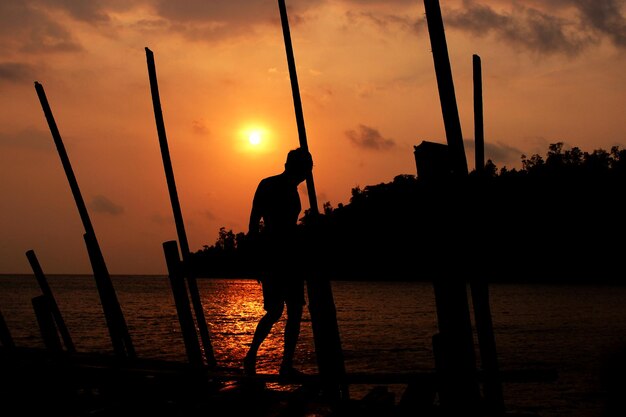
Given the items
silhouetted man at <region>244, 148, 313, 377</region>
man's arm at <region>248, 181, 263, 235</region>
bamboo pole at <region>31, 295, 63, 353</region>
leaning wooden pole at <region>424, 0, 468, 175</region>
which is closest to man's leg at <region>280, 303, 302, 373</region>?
silhouetted man at <region>244, 148, 313, 377</region>

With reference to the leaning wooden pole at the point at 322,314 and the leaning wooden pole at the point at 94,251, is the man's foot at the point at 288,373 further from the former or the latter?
the leaning wooden pole at the point at 94,251

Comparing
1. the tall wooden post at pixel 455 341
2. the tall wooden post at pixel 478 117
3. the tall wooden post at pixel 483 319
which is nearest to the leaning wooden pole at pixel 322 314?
the tall wooden post at pixel 483 319

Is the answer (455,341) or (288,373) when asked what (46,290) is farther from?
(455,341)

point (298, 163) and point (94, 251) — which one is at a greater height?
point (298, 163)

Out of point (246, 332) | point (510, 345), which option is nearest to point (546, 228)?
point (246, 332)

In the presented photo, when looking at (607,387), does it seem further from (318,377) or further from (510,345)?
(510,345)

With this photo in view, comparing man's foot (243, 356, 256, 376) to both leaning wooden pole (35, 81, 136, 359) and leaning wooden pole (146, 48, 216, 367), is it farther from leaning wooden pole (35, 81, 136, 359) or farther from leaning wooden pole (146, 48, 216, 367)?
leaning wooden pole (35, 81, 136, 359)

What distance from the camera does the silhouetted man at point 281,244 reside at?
7.75 m

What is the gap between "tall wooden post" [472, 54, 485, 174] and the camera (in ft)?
25.1

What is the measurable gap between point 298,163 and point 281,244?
89cm

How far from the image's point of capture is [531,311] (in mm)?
54281

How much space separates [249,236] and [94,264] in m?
3.85

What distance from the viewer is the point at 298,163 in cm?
767

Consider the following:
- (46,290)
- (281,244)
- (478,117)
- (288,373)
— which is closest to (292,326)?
(288,373)
